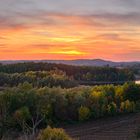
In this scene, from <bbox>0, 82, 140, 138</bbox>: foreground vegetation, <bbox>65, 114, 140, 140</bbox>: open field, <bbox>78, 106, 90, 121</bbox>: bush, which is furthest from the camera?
<bbox>78, 106, 90, 121</bbox>: bush

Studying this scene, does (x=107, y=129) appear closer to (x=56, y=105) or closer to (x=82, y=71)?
(x=56, y=105)

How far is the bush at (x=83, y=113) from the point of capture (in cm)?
7012

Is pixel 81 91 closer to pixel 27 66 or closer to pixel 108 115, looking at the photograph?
pixel 108 115

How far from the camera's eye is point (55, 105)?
72312 mm

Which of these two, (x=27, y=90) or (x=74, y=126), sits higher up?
(x=27, y=90)

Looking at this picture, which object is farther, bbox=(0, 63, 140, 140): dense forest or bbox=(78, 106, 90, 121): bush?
bbox=(78, 106, 90, 121): bush

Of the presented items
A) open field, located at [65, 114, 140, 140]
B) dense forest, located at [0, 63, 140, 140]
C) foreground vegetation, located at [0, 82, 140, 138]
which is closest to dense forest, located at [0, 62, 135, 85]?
dense forest, located at [0, 63, 140, 140]

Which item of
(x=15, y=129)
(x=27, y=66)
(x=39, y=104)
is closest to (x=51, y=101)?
(x=39, y=104)

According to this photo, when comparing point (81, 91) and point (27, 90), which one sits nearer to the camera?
point (27, 90)

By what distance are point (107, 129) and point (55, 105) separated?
40.4ft

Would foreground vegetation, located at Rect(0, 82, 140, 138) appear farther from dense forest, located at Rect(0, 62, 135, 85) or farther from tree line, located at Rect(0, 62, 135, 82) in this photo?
tree line, located at Rect(0, 62, 135, 82)

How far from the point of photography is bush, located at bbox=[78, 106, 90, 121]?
7012 cm

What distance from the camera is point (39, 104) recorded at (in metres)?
68.9

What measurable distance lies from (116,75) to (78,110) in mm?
105134
